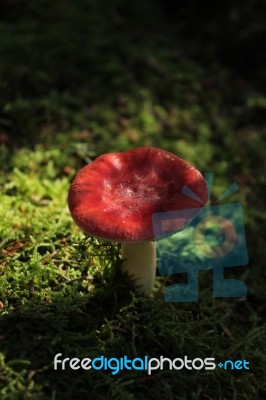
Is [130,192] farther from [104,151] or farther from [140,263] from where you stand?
[104,151]

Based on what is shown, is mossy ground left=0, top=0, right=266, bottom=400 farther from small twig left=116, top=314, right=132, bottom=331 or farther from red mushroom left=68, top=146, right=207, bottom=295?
red mushroom left=68, top=146, right=207, bottom=295

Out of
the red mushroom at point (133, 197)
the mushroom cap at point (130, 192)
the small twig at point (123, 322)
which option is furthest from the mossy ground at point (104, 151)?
the mushroom cap at point (130, 192)

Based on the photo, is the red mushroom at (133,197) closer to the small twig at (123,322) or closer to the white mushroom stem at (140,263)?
the white mushroom stem at (140,263)

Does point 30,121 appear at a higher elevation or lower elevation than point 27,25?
lower

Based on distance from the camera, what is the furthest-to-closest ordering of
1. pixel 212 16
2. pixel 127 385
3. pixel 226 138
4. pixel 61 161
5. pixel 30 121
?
pixel 212 16 → pixel 226 138 → pixel 30 121 → pixel 61 161 → pixel 127 385

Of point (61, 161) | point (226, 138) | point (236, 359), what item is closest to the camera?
point (236, 359)

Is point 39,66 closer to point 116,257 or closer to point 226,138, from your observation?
point 226,138

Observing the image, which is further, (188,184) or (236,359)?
(236,359)

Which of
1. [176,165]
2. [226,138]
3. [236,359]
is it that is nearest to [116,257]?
[176,165]
